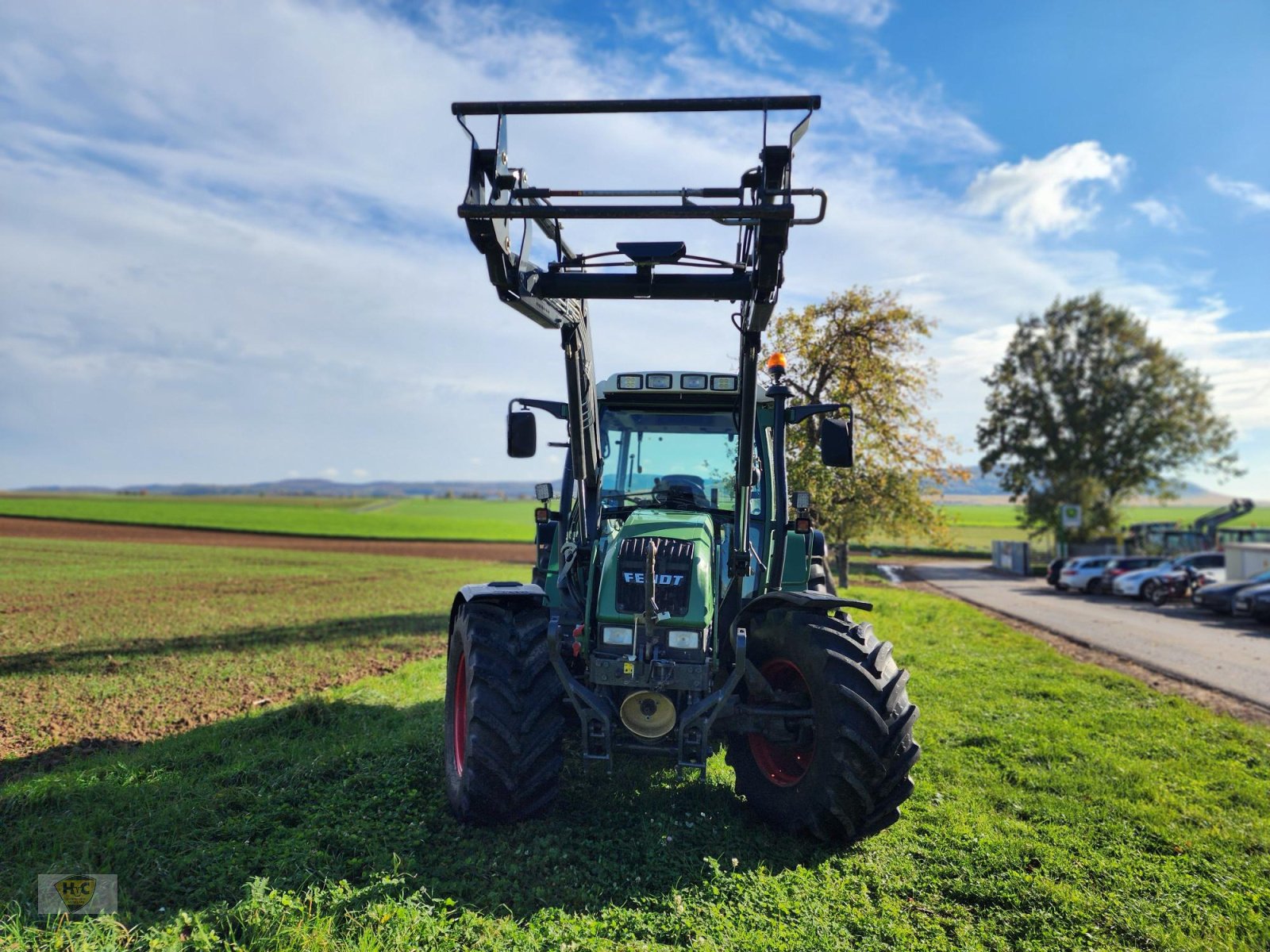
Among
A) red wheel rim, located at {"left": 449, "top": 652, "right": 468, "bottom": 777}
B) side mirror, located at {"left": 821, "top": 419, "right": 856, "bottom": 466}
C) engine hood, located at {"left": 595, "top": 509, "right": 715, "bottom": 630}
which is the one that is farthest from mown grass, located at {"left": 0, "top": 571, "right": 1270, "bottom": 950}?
side mirror, located at {"left": 821, "top": 419, "right": 856, "bottom": 466}

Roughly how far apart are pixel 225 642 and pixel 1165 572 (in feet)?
88.1

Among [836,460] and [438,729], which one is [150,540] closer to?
[438,729]

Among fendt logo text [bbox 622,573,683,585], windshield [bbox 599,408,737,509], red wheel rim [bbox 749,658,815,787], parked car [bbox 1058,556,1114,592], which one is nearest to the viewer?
fendt logo text [bbox 622,573,683,585]

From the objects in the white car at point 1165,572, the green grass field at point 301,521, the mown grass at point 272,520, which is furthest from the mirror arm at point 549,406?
the mown grass at point 272,520

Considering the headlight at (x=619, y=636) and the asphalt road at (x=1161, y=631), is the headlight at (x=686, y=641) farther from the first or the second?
the asphalt road at (x=1161, y=631)

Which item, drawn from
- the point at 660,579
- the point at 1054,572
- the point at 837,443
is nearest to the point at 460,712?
the point at 660,579

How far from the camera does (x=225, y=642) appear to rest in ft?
42.4

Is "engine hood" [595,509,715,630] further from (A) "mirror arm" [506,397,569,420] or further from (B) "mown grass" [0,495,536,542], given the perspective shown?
(B) "mown grass" [0,495,536,542]

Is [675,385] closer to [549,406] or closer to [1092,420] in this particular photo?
[549,406]

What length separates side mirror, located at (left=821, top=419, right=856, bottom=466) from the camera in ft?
19.1

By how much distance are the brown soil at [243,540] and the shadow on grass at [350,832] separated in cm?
3279

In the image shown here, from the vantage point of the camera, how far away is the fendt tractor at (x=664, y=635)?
4.52 metres

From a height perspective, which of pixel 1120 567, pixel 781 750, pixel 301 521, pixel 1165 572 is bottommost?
pixel 301 521

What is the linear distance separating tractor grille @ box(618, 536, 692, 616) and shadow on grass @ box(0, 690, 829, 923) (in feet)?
4.12
